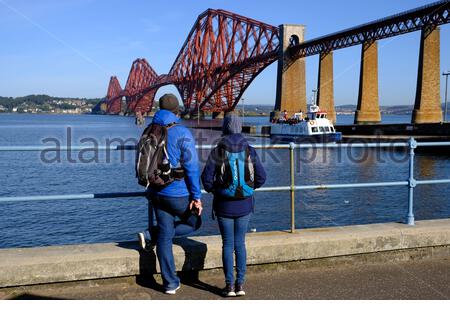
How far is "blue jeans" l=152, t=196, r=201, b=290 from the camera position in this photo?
133 inches

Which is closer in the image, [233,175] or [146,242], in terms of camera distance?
[233,175]

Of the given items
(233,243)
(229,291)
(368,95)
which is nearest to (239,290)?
(229,291)

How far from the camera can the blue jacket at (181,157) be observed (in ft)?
10.9

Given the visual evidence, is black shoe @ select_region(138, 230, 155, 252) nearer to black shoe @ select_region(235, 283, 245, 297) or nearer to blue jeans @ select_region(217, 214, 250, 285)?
blue jeans @ select_region(217, 214, 250, 285)

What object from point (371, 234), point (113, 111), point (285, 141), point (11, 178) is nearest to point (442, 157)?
point (285, 141)

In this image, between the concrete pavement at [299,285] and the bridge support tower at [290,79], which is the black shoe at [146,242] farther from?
the bridge support tower at [290,79]

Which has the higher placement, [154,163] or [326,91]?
[326,91]

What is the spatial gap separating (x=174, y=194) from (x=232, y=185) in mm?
405

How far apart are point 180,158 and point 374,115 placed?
48808mm

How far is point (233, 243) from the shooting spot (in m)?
3.47

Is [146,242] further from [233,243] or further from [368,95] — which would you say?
[368,95]

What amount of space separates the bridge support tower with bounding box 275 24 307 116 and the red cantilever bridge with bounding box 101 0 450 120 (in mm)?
128

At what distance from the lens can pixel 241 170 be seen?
3.34 m
